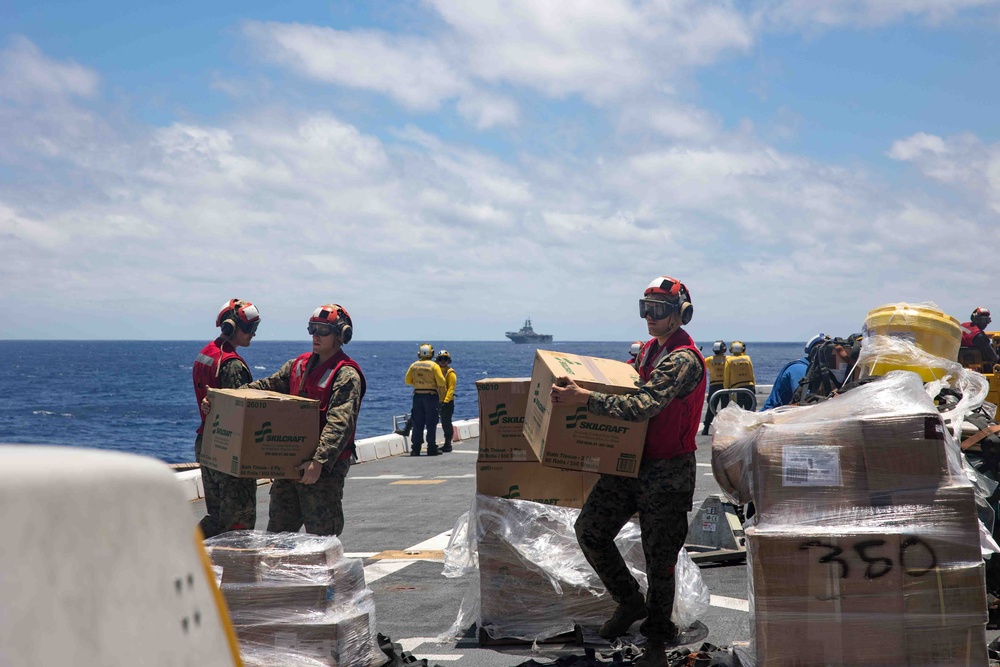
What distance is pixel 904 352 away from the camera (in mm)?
5797

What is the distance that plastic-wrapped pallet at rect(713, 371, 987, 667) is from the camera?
3865mm

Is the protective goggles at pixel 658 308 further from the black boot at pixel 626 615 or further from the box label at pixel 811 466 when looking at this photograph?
the black boot at pixel 626 615

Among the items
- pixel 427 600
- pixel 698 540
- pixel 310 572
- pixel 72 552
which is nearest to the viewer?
pixel 72 552

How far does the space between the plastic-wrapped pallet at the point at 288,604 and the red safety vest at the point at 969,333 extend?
31.1 ft

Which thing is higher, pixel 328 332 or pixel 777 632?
A: pixel 328 332

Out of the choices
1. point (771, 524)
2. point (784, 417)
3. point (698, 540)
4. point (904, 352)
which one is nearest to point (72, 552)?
point (771, 524)

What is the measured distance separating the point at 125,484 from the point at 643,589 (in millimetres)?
4912

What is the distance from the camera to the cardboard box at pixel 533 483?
234 inches

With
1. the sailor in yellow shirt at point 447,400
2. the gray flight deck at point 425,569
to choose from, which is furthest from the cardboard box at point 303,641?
the sailor in yellow shirt at point 447,400

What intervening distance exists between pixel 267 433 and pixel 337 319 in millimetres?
869

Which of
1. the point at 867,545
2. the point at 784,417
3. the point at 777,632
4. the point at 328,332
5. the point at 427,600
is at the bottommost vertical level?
the point at 427,600

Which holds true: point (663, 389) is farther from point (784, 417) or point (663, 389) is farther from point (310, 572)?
point (310, 572)

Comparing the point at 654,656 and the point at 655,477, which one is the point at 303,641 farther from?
the point at 655,477

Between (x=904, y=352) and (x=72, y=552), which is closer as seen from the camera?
(x=72, y=552)
